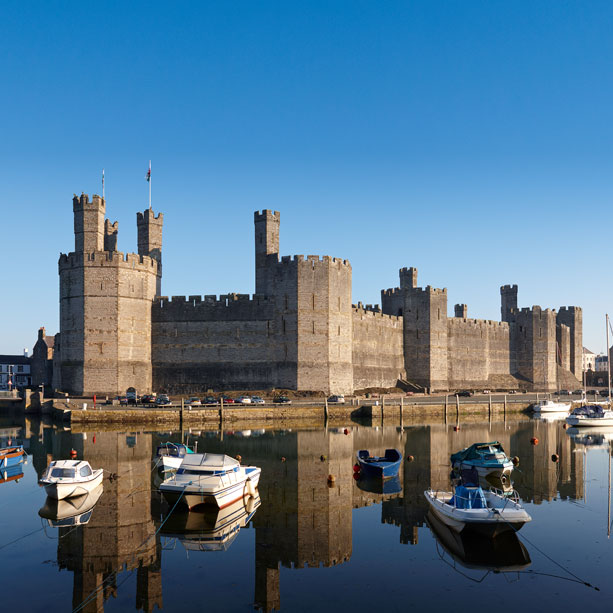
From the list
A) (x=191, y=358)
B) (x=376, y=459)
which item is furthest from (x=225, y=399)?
(x=376, y=459)

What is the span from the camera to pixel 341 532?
18.0m

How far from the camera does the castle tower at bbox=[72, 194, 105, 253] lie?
5194 centimetres

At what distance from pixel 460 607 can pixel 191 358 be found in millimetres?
43111

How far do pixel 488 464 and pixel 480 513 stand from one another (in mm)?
9373

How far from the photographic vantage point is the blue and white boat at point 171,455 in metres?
25.1

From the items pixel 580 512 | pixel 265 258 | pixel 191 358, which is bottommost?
pixel 580 512

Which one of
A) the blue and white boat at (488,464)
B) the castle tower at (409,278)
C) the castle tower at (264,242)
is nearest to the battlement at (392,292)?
the castle tower at (409,278)

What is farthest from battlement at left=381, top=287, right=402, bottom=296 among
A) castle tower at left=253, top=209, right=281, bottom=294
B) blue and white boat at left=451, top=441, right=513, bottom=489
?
blue and white boat at left=451, top=441, right=513, bottom=489

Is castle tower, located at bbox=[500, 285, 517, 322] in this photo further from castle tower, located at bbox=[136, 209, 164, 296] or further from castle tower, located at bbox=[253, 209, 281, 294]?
castle tower, located at bbox=[136, 209, 164, 296]

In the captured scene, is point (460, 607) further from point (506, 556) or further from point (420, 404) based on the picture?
point (420, 404)

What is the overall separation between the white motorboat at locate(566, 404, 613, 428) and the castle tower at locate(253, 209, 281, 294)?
25.2 meters

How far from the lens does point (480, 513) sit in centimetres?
1692

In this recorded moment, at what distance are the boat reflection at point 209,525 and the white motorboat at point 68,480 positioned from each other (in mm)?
4036

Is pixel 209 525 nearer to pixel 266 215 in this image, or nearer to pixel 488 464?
pixel 488 464
